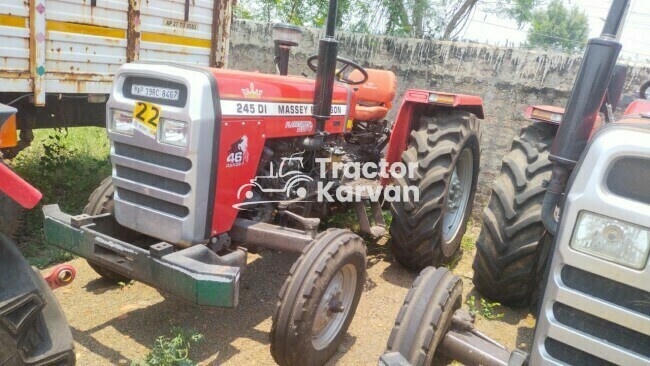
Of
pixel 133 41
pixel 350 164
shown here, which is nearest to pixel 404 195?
pixel 350 164

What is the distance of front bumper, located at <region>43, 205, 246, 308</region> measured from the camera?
2.31 meters

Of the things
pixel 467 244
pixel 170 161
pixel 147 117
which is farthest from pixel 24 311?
pixel 467 244

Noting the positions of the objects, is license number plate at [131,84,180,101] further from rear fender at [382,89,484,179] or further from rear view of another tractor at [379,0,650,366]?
rear fender at [382,89,484,179]

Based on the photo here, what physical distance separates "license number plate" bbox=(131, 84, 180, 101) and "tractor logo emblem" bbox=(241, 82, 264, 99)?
0.38 m

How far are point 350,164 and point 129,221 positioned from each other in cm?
180

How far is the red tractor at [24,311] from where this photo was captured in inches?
75.0

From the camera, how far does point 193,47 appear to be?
5184 millimetres

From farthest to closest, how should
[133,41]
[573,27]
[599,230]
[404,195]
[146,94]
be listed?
1. [573,27]
2. [133,41]
3. [404,195]
4. [146,94]
5. [599,230]

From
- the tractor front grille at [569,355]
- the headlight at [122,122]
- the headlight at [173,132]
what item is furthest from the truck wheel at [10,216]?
the tractor front grille at [569,355]

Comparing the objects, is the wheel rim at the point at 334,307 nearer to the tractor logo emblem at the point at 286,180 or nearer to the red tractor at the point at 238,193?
the red tractor at the point at 238,193

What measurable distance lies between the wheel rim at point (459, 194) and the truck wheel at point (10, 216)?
10.9ft

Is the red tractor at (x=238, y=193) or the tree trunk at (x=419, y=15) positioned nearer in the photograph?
the red tractor at (x=238, y=193)

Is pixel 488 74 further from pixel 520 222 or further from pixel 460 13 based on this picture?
pixel 460 13

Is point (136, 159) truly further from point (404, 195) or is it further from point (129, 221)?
point (404, 195)
